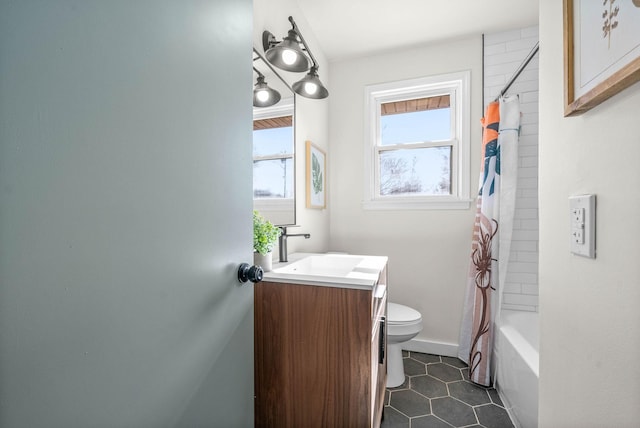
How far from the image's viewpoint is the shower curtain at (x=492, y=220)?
1876 mm

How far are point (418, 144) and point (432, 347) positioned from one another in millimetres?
1692

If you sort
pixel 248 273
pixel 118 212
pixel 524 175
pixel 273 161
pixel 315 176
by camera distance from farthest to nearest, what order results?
1. pixel 315 176
2. pixel 524 175
3. pixel 273 161
4. pixel 248 273
5. pixel 118 212

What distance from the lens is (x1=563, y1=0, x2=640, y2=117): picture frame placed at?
0.44 m

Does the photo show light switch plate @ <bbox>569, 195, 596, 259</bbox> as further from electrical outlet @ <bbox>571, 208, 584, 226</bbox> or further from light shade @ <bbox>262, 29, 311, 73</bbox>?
light shade @ <bbox>262, 29, 311, 73</bbox>

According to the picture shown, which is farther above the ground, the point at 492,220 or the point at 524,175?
the point at 524,175

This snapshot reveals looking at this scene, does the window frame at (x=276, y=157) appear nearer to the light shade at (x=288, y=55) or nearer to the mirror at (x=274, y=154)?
the mirror at (x=274, y=154)

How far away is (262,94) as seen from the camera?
4.92 feet

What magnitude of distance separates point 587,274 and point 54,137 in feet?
3.16

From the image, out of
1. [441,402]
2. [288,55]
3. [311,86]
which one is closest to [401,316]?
[441,402]

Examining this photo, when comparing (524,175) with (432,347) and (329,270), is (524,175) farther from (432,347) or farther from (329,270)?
(329,270)

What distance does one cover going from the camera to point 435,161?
2.38 m

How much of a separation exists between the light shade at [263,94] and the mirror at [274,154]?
23 mm

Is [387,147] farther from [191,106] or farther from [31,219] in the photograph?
[31,219]

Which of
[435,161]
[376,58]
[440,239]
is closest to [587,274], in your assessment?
[440,239]
